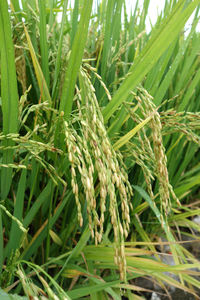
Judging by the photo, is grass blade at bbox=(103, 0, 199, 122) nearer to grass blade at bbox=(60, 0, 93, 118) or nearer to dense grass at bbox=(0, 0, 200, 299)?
dense grass at bbox=(0, 0, 200, 299)

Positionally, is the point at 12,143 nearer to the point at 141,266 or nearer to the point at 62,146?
the point at 62,146

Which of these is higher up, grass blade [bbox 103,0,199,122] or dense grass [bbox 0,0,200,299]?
grass blade [bbox 103,0,199,122]

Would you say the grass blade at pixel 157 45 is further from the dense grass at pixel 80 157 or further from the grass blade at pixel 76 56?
the grass blade at pixel 76 56

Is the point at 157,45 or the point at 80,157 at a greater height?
the point at 157,45

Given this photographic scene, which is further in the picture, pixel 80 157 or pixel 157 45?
pixel 157 45

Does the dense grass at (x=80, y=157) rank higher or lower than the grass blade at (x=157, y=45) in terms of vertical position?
lower

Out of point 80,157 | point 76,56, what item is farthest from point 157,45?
point 80,157

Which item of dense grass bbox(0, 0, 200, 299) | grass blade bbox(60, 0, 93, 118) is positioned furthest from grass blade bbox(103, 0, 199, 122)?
grass blade bbox(60, 0, 93, 118)

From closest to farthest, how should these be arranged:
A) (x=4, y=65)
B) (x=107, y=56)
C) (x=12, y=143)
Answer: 1. (x=4, y=65)
2. (x=12, y=143)
3. (x=107, y=56)

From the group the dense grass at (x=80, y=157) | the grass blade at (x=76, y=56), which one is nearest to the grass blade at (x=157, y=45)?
the dense grass at (x=80, y=157)

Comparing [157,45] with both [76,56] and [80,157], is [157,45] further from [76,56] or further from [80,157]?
[80,157]

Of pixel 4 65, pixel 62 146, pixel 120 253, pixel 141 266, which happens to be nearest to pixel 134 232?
pixel 141 266
